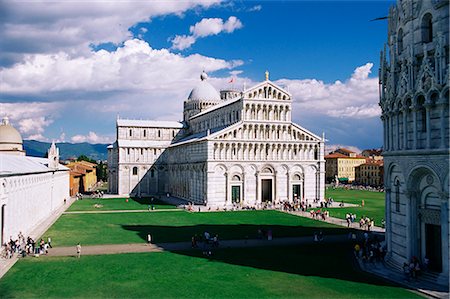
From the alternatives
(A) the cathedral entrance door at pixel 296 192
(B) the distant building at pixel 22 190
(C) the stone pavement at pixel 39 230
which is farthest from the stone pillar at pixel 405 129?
(A) the cathedral entrance door at pixel 296 192

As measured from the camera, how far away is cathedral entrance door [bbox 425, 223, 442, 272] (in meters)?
23.5

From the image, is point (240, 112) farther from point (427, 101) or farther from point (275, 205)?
point (427, 101)

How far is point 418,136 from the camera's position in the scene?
24219 mm

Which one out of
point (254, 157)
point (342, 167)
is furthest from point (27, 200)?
point (342, 167)

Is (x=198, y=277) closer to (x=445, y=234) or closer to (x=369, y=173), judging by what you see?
(x=445, y=234)

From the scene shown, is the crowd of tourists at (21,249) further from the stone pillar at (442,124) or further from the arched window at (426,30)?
the arched window at (426,30)

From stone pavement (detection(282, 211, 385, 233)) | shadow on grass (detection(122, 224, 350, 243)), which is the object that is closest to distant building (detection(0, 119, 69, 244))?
shadow on grass (detection(122, 224, 350, 243))

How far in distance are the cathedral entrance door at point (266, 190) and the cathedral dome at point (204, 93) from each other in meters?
38.3

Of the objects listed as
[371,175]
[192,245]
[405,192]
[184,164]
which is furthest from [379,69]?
[371,175]

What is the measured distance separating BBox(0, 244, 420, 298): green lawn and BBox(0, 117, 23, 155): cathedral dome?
49.2 m

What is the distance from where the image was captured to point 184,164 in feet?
260

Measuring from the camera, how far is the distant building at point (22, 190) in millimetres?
35000

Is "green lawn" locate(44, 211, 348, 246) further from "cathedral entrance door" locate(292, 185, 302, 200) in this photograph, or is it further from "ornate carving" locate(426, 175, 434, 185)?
"ornate carving" locate(426, 175, 434, 185)

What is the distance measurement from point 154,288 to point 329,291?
9162 mm
